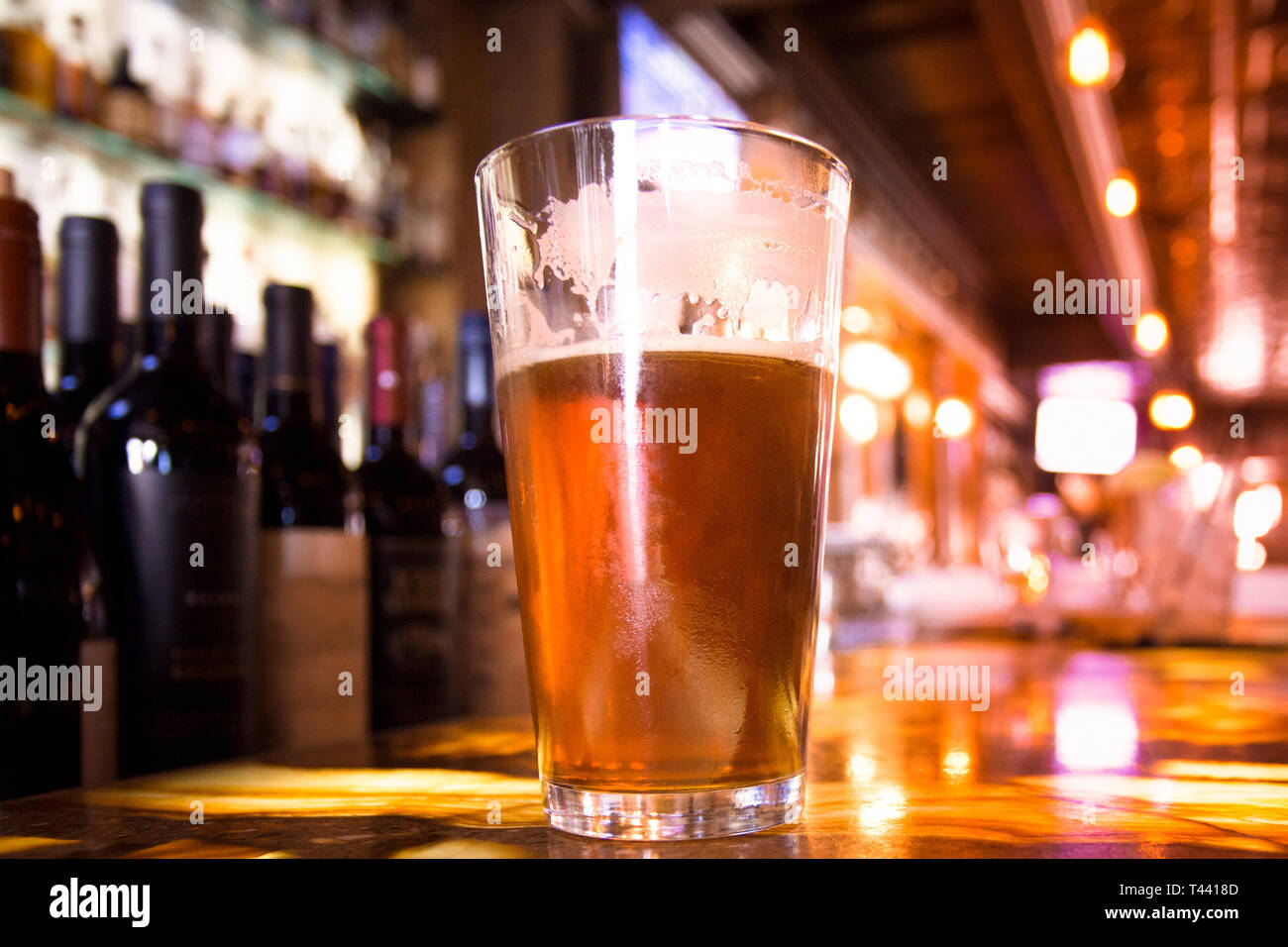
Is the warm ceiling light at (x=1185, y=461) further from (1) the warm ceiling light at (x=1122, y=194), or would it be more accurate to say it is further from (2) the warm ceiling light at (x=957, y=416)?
(2) the warm ceiling light at (x=957, y=416)

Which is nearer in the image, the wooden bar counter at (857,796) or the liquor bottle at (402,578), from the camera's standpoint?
the wooden bar counter at (857,796)

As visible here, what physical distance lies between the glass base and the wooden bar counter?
1 cm

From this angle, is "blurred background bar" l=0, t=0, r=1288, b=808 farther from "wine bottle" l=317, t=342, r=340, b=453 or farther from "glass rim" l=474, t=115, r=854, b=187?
"glass rim" l=474, t=115, r=854, b=187

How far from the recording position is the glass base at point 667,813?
1.46 feet

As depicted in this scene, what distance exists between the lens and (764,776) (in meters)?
0.47

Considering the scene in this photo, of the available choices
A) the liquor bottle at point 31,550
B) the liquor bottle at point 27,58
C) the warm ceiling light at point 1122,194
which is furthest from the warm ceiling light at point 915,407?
the liquor bottle at point 31,550

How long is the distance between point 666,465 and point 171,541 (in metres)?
0.41

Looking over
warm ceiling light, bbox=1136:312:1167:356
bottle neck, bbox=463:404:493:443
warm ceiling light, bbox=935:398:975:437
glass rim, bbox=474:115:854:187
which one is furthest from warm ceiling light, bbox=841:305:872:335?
glass rim, bbox=474:115:854:187

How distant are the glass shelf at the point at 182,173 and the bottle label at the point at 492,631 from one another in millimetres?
1005

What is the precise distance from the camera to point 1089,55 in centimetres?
343

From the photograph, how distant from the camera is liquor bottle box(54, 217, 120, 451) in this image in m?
0.80

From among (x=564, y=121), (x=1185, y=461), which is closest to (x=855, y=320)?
(x=1185, y=461)
